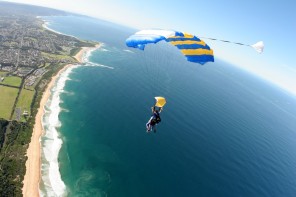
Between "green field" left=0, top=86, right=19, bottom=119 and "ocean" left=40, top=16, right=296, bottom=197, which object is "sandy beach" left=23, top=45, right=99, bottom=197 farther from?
"green field" left=0, top=86, right=19, bottom=119

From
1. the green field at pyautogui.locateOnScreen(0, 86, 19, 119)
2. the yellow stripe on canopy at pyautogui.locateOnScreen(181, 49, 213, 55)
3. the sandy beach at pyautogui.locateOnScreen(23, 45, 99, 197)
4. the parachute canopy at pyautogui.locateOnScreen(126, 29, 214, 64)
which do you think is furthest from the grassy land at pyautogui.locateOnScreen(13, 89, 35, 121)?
the yellow stripe on canopy at pyautogui.locateOnScreen(181, 49, 213, 55)

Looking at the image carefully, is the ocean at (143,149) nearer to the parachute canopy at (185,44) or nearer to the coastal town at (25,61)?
the coastal town at (25,61)

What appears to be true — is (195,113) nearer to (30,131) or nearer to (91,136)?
(91,136)

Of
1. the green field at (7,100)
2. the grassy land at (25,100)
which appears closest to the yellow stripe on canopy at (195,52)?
the grassy land at (25,100)

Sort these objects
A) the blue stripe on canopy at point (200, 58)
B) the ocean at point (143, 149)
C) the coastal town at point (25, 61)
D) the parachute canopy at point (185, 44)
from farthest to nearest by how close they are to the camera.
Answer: the coastal town at point (25, 61)
the ocean at point (143, 149)
the blue stripe on canopy at point (200, 58)
the parachute canopy at point (185, 44)

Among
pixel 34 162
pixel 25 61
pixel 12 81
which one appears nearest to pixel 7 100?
pixel 12 81

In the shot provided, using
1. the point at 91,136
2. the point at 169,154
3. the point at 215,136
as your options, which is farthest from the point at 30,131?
the point at 215,136
